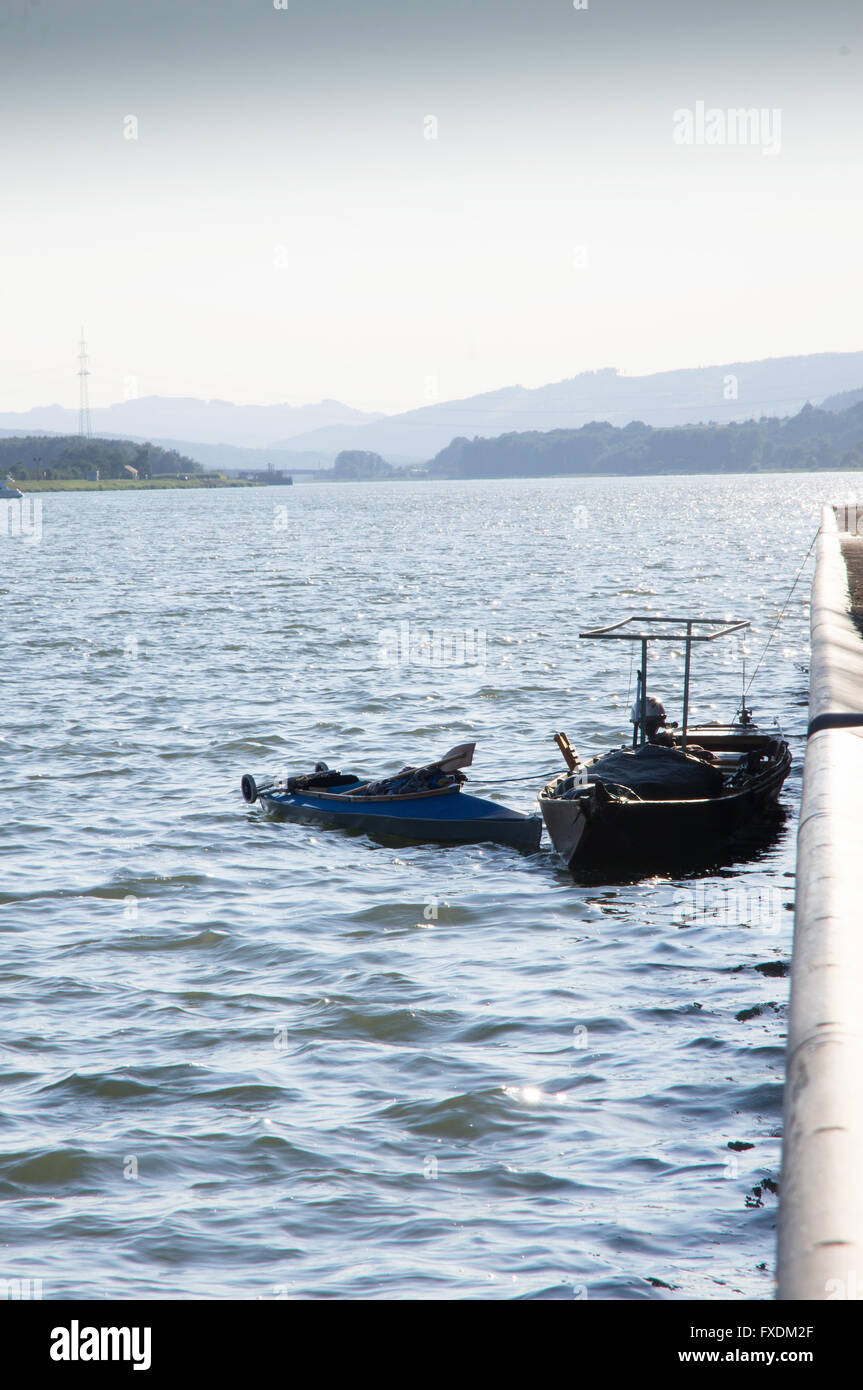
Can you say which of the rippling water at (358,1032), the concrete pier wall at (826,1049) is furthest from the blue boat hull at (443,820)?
the concrete pier wall at (826,1049)

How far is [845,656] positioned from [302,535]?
10825 centimetres

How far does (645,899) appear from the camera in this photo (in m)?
17.8

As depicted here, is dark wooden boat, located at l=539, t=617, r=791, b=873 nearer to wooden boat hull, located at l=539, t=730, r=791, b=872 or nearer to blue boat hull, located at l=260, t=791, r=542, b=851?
wooden boat hull, located at l=539, t=730, r=791, b=872

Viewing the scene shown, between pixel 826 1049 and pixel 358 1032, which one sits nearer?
pixel 826 1049

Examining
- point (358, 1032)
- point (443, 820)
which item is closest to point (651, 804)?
point (443, 820)

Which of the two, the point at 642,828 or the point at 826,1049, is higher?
the point at 826,1049

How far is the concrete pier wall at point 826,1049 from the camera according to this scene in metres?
6.02

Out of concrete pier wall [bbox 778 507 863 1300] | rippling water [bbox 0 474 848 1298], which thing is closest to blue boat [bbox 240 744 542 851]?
rippling water [bbox 0 474 848 1298]

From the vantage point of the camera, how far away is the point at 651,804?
18938 mm

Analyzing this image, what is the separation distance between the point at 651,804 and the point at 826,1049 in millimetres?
11103

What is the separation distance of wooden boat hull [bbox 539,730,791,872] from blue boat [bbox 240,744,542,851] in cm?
99

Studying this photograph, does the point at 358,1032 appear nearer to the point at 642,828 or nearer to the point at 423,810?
the point at 642,828
